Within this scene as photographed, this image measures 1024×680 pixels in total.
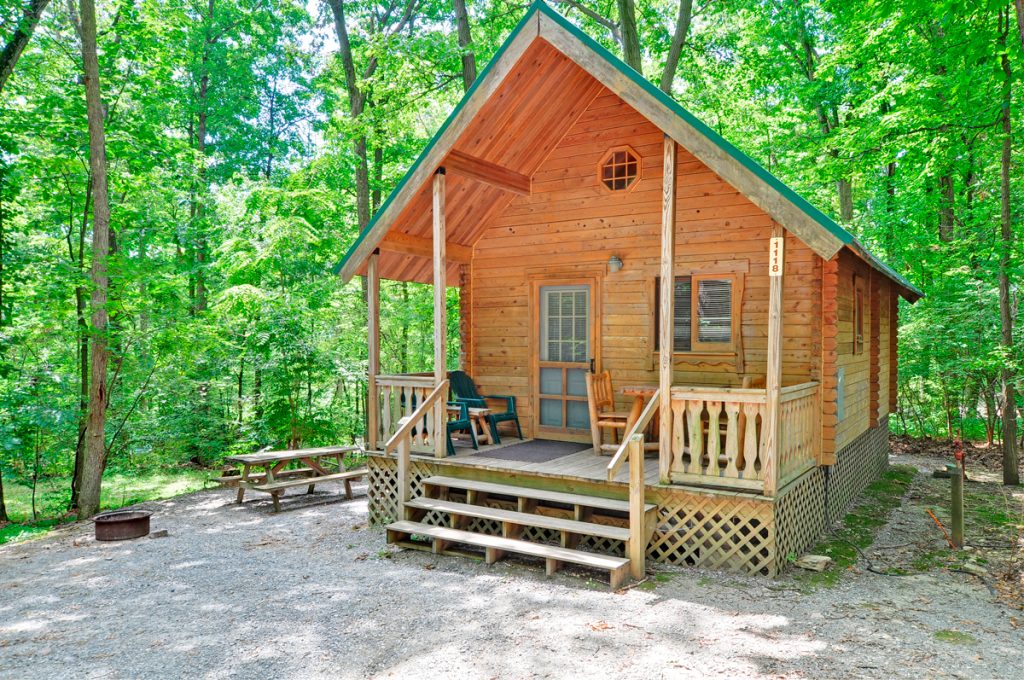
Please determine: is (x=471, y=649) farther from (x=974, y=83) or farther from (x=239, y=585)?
(x=974, y=83)

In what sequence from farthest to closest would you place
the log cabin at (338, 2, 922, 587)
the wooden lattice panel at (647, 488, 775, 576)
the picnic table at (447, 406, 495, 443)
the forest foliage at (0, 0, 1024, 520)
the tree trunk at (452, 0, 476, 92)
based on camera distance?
the tree trunk at (452, 0, 476, 92)
the forest foliage at (0, 0, 1024, 520)
the picnic table at (447, 406, 495, 443)
the log cabin at (338, 2, 922, 587)
the wooden lattice panel at (647, 488, 775, 576)

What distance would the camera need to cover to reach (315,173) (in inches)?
660

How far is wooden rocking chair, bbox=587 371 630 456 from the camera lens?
7922 millimetres

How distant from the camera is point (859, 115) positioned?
50.1ft

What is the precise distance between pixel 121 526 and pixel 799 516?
7.87m

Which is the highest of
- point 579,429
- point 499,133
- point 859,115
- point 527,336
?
point 859,115

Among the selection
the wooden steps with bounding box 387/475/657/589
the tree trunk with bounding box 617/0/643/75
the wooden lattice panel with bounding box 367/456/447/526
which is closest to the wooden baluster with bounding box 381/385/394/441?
the wooden lattice panel with bounding box 367/456/447/526

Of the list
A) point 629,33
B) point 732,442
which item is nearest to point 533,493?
point 732,442

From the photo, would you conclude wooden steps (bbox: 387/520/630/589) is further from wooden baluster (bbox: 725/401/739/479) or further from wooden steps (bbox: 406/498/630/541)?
wooden baluster (bbox: 725/401/739/479)

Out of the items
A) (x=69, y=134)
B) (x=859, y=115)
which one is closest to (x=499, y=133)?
(x=69, y=134)

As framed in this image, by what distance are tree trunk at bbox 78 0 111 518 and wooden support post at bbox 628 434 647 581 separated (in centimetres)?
781

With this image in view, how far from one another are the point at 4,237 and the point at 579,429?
29.7 ft

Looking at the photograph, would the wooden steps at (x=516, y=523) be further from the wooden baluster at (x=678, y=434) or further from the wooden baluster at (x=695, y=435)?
the wooden baluster at (x=695, y=435)

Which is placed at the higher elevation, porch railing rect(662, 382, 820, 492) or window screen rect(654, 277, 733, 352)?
window screen rect(654, 277, 733, 352)
